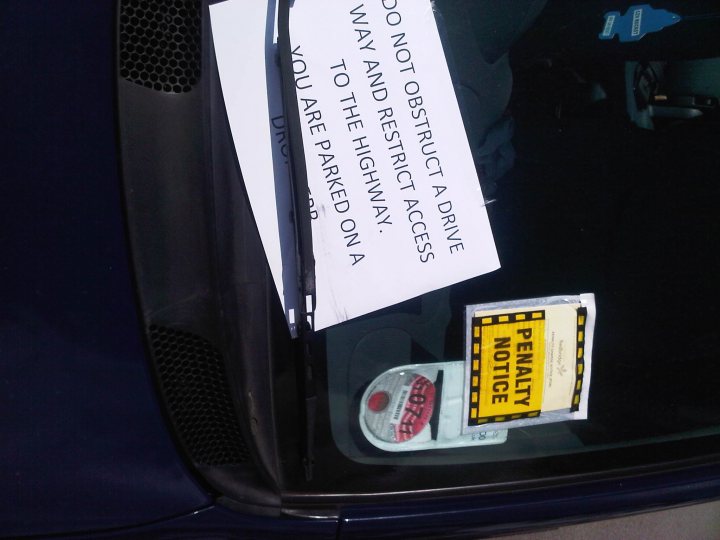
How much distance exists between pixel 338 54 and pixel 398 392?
0.61m

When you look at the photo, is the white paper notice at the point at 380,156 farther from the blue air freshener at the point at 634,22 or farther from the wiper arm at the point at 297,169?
the blue air freshener at the point at 634,22

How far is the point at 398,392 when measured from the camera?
1317mm

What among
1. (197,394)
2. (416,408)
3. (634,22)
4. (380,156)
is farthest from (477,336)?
(634,22)

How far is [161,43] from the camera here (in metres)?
1.09

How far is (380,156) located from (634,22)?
0.66 meters

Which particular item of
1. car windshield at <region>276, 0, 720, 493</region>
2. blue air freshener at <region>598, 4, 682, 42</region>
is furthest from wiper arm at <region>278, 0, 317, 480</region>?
blue air freshener at <region>598, 4, 682, 42</region>

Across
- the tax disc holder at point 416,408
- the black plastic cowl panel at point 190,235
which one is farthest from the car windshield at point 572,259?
the black plastic cowl panel at point 190,235

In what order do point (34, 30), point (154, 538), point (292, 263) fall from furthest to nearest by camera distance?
point (154, 538) → point (292, 263) → point (34, 30)

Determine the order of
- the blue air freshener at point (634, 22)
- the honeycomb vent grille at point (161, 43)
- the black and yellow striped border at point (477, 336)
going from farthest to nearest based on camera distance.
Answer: the blue air freshener at point (634, 22) < the black and yellow striped border at point (477, 336) < the honeycomb vent grille at point (161, 43)

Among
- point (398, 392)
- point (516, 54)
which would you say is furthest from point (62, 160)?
point (516, 54)

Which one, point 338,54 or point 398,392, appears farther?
point 398,392

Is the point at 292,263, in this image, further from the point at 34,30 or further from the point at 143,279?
the point at 34,30

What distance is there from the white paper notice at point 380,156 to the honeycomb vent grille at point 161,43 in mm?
165

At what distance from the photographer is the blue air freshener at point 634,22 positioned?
56.2 inches
